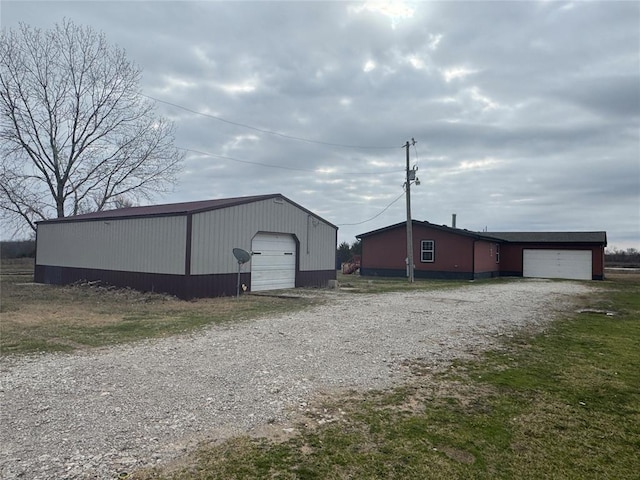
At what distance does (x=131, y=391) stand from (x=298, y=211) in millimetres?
14357

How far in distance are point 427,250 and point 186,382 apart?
24084 mm

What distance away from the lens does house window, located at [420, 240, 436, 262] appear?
27.5 metres

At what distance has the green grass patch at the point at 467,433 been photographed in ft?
10.4

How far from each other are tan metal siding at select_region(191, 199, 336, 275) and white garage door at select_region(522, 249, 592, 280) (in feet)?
52.5

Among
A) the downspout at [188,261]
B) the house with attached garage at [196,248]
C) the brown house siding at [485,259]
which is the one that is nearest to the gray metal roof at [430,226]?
the brown house siding at [485,259]

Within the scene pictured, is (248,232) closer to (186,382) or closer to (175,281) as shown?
(175,281)

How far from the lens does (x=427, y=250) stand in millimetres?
27734

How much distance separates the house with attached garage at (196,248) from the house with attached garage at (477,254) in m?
8.78

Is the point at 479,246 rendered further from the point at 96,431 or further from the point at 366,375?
the point at 96,431

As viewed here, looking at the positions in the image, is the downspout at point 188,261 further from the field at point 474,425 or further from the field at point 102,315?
the field at point 474,425

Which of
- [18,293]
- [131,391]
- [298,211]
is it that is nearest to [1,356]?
[131,391]

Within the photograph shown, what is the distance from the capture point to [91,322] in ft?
31.2

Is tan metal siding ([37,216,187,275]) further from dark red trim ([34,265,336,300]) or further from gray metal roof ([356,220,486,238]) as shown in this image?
gray metal roof ([356,220,486,238])

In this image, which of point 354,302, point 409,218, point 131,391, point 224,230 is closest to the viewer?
point 131,391
